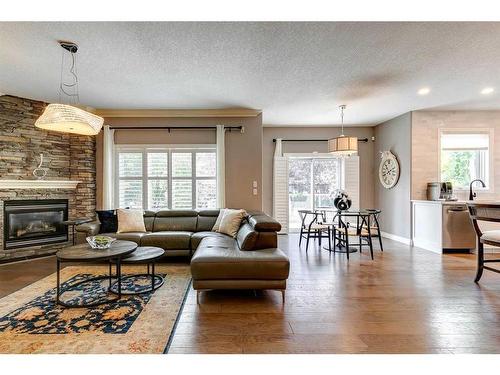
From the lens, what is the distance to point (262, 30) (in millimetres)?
2449

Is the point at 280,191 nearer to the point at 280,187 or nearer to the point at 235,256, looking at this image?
the point at 280,187

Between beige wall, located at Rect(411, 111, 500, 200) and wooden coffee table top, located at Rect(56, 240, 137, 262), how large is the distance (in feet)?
17.3

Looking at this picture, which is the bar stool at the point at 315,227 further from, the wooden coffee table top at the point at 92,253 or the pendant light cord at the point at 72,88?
the pendant light cord at the point at 72,88

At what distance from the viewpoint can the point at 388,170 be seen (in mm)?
5914

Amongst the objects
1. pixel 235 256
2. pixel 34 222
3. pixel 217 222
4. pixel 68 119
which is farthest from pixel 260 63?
pixel 34 222

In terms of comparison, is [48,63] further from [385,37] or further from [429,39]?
[429,39]

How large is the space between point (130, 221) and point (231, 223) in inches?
67.7

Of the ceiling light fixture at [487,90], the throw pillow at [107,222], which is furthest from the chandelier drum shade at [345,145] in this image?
the throw pillow at [107,222]

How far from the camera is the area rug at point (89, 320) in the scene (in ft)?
6.02

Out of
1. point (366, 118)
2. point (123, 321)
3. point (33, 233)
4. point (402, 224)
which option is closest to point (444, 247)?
point (402, 224)

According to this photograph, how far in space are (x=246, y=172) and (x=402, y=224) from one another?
356 centimetres

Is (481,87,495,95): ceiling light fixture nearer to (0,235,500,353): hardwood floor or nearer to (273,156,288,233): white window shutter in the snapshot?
(0,235,500,353): hardwood floor

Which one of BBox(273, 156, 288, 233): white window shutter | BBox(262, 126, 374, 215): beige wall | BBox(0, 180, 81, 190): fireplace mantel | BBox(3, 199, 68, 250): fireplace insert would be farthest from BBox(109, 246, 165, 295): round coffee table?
BBox(262, 126, 374, 215): beige wall

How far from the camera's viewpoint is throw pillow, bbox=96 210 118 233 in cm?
422
